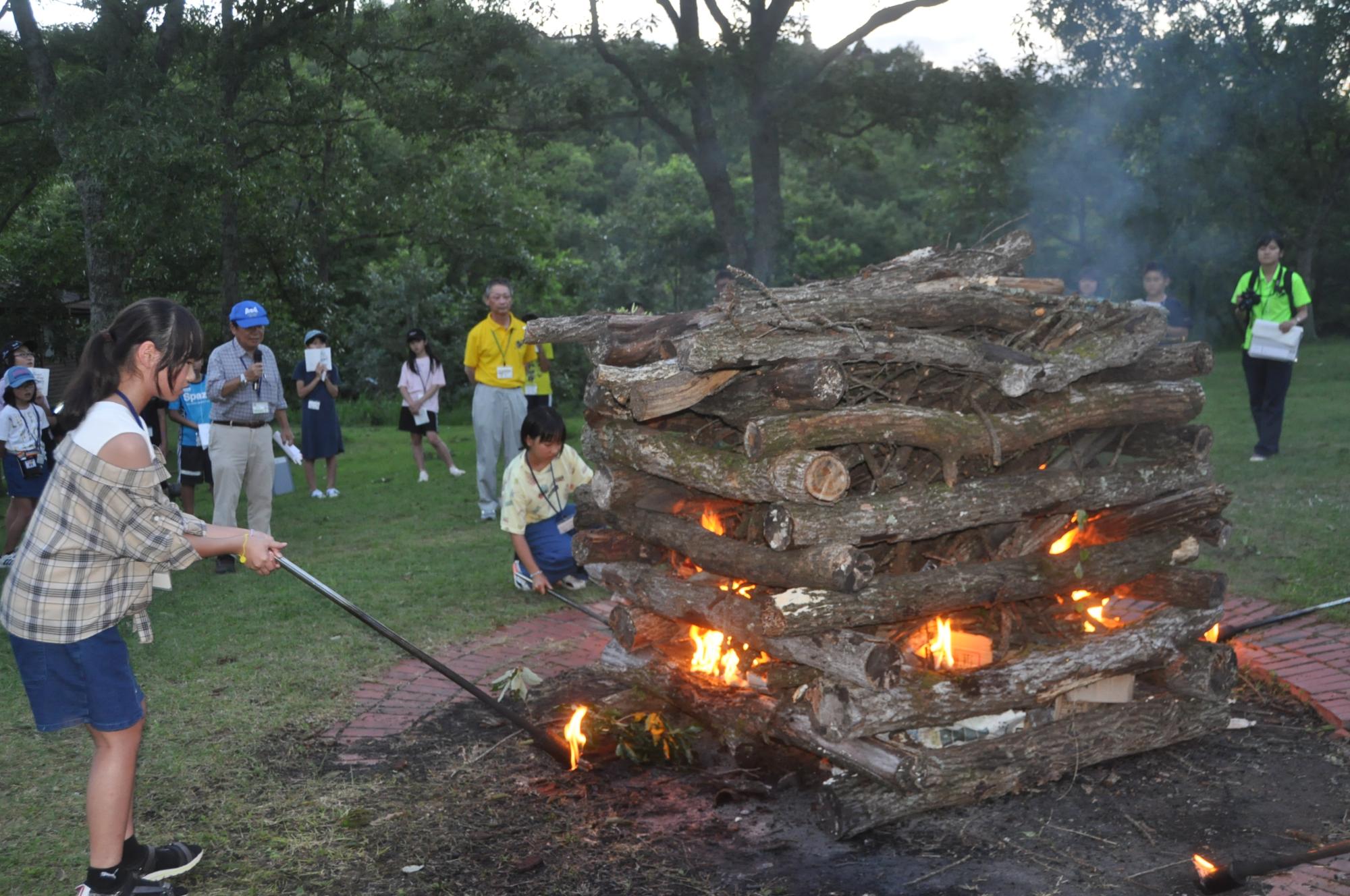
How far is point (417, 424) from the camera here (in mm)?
13344

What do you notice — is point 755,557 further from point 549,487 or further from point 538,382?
point 538,382

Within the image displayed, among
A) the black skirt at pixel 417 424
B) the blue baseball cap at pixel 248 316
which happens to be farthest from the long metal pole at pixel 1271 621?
the black skirt at pixel 417 424

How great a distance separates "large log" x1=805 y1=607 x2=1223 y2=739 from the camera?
4523mm

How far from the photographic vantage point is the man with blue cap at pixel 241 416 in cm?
891

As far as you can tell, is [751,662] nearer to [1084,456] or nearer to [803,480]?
[803,480]

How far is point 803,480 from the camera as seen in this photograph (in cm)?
433

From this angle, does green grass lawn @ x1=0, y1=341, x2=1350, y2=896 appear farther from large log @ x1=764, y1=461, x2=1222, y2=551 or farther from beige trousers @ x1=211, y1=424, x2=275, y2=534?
large log @ x1=764, y1=461, x2=1222, y2=551

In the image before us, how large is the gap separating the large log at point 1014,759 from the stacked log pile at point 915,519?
0.01 metres

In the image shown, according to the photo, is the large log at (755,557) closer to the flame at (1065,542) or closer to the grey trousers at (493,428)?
the flame at (1065,542)

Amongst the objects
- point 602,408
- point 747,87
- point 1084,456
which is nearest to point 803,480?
point 602,408

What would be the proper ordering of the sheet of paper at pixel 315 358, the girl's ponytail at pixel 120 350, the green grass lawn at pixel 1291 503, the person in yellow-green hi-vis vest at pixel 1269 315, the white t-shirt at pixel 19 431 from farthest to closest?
1. the sheet of paper at pixel 315 358
2. the person in yellow-green hi-vis vest at pixel 1269 315
3. the white t-shirt at pixel 19 431
4. the green grass lawn at pixel 1291 503
5. the girl's ponytail at pixel 120 350

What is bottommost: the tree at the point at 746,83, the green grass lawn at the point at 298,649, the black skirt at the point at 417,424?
the green grass lawn at the point at 298,649

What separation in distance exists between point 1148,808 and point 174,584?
6.90 meters

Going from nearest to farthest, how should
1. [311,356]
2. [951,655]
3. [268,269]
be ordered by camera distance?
[951,655] < [311,356] < [268,269]
